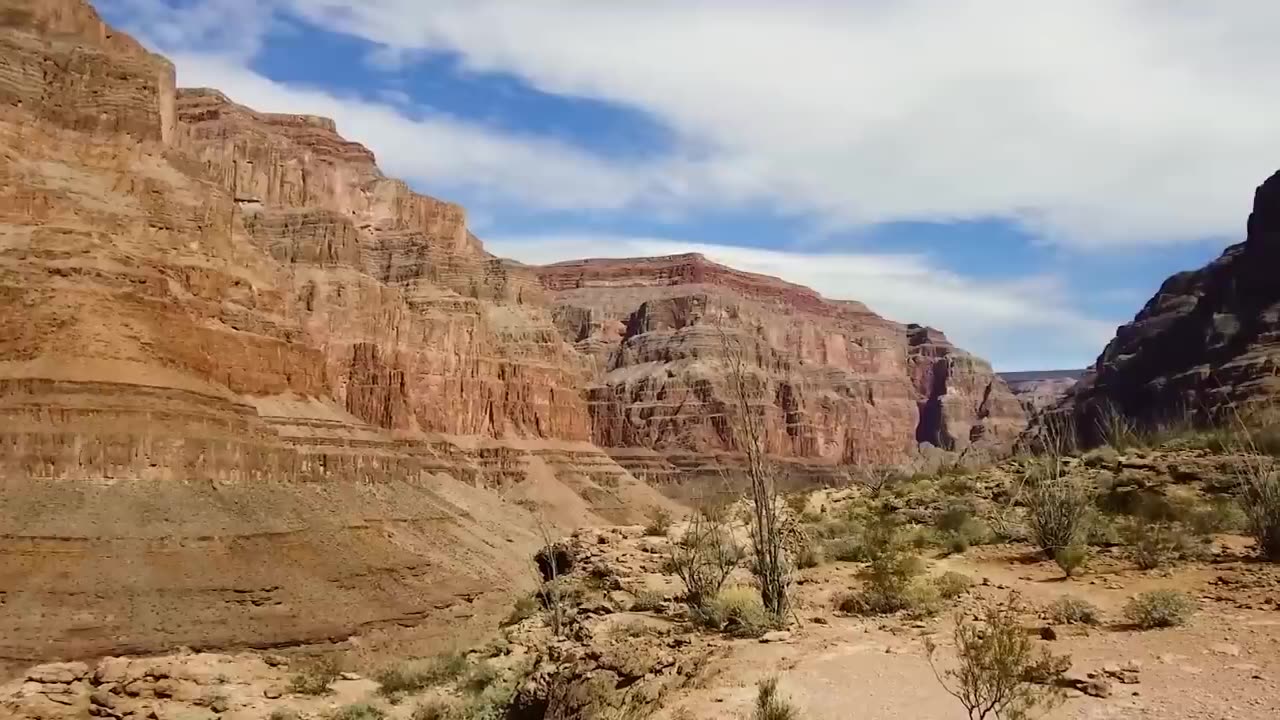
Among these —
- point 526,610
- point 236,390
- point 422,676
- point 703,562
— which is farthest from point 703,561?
point 236,390

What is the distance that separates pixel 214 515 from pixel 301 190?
234 feet

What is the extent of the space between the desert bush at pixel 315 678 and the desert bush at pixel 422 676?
4.06 m

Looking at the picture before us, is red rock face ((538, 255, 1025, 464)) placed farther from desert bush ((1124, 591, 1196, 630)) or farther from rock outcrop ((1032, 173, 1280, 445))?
desert bush ((1124, 591, 1196, 630))

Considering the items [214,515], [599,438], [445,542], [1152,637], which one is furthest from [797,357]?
[1152,637]

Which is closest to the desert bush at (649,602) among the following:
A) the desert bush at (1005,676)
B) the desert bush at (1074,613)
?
the desert bush at (1074,613)

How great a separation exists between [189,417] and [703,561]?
3895 cm

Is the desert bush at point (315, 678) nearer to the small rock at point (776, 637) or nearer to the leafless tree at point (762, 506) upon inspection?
the leafless tree at point (762, 506)

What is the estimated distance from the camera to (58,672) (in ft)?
102

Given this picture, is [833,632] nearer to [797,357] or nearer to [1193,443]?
[1193,443]

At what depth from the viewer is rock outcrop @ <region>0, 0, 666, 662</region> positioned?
3725cm

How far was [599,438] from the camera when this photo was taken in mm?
146625

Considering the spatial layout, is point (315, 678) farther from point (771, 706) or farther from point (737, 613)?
point (771, 706)

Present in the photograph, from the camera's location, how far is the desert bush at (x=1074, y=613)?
11.1 metres

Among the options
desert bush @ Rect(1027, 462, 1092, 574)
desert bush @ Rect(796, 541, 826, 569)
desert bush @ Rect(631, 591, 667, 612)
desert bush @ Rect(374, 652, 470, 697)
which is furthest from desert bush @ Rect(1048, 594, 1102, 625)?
desert bush @ Rect(374, 652, 470, 697)
